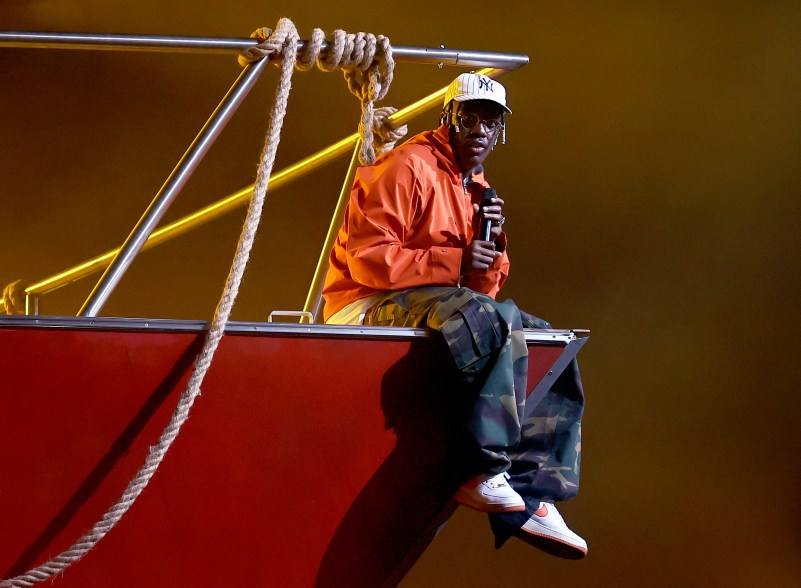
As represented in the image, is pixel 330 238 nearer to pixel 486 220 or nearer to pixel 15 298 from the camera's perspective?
pixel 486 220

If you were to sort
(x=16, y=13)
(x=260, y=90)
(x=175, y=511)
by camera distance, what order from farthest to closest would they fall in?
1. (x=260, y=90)
2. (x=16, y=13)
3. (x=175, y=511)

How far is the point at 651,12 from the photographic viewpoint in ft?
8.20

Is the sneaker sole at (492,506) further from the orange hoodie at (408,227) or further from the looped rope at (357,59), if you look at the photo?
the looped rope at (357,59)

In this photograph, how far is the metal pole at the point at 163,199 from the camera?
1.25 m

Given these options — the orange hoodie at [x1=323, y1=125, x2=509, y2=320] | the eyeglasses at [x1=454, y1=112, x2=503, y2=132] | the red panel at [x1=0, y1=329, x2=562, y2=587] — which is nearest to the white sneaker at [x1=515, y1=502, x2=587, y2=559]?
the red panel at [x1=0, y1=329, x2=562, y2=587]

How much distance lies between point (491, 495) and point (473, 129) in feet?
1.87

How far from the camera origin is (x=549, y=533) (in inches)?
50.1

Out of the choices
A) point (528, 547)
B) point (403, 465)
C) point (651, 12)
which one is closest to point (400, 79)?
point (651, 12)

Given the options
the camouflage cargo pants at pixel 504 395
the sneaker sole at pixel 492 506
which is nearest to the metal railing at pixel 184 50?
the camouflage cargo pants at pixel 504 395

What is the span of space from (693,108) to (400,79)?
28.0 inches

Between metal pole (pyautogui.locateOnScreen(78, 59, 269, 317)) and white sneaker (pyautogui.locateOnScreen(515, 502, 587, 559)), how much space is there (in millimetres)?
575

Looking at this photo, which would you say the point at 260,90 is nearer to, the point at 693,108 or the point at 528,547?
the point at 693,108

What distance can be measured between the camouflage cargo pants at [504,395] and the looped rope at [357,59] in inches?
12.5

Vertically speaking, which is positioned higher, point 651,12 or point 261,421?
point 651,12
